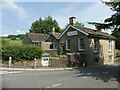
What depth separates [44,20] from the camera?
8988cm

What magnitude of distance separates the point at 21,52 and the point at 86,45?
9.18 m

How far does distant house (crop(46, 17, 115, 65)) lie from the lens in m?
30.7

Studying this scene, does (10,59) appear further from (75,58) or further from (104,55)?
(104,55)

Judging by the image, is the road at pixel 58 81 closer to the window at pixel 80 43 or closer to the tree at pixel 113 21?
the tree at pixel 113 21

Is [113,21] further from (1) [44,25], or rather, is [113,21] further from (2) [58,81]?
(1) [44,25]

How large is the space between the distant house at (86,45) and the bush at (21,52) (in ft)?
14.2

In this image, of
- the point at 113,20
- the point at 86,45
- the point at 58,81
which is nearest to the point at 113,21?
the point at 113,20

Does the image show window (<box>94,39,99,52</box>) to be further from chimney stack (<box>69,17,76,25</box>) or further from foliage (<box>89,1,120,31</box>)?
foliage (<box>89,1,120,31</box>)

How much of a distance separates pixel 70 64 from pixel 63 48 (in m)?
7.93

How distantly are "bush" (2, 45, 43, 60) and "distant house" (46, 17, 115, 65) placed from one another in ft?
14.2

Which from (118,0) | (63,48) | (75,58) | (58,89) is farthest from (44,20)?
(58,89)

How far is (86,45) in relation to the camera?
31.1 meters

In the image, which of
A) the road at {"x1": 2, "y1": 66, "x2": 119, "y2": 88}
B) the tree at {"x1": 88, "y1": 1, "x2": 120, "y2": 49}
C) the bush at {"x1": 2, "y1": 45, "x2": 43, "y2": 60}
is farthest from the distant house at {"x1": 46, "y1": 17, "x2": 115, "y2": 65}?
the road at {"x1": 2, "y1": 66, "x2": 119, "y2": 88}

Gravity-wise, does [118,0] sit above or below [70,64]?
above
